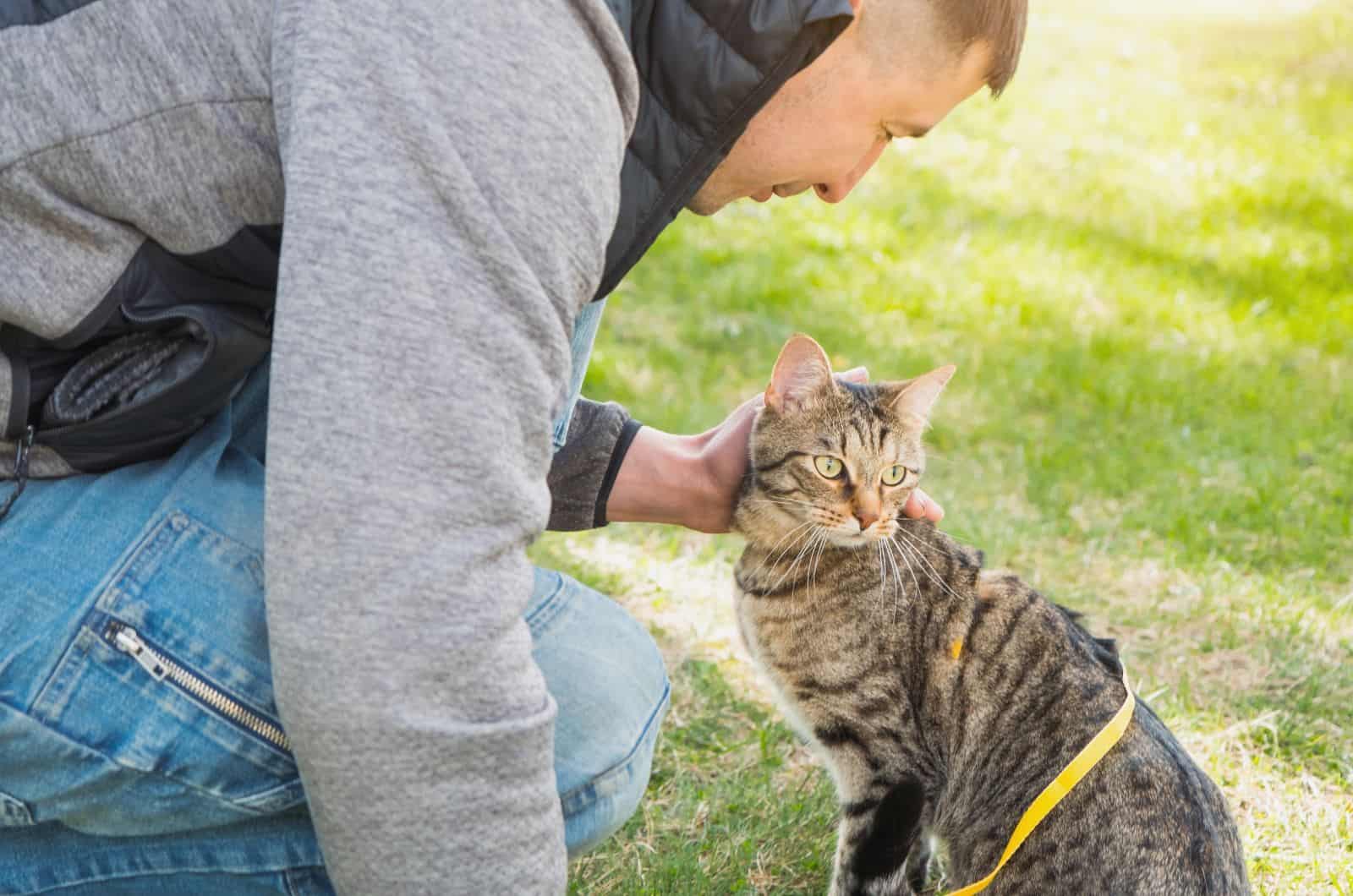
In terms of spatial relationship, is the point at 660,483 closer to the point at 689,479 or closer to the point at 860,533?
the point at 689,479

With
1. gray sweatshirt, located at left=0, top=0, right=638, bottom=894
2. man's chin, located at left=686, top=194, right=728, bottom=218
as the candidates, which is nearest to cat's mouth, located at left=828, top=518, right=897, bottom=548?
man's chin, located at left=686, top=194, right=728, bottom=218

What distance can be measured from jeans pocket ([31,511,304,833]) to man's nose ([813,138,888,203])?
3.22ft

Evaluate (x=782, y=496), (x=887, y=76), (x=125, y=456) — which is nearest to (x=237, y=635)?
(x=125, y=456)

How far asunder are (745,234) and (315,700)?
5452 mm

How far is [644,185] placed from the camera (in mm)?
1459

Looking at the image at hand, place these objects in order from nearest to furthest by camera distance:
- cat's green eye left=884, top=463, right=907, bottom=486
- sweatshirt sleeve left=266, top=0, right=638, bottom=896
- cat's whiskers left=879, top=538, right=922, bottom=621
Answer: sweatshirt sleeve left=266, top=0, right=638, bottom=896 → cat's whiskers left=879, top=538, right=922, bottom=621 → cat's green eye left=884, top=463, right=907, bottom=486

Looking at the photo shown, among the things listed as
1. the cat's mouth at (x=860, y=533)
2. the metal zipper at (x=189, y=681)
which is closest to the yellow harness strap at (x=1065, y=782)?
the cat's mouth at (x=860, y=533)

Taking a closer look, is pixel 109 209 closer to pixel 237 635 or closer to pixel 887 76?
Result: pixel 237 635

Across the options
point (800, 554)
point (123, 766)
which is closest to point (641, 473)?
point (800, 554)

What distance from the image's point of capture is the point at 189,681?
1.44 meters

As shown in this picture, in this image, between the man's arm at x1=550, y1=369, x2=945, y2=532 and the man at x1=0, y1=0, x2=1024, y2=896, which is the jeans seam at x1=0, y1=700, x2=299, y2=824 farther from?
the man's arm at x1=550, y1=369, x2=945, y2=532

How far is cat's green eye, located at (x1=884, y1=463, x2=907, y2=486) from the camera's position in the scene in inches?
103

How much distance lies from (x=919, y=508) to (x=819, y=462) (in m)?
0.24

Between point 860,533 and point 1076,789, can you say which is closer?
point 1076,789
